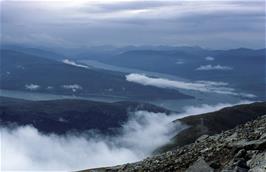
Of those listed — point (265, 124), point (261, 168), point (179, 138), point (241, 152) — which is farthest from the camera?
point (179, 138)

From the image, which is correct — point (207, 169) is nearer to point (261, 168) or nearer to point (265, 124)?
point (261, 168)

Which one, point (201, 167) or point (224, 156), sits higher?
point (224, 156)

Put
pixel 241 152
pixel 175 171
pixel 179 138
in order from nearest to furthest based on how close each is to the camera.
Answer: pixel 241 152 → pixel 175 171 → pixel 179 138

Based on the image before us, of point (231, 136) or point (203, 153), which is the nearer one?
point (203, 153)

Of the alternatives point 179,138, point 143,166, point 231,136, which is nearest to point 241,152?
point 231,136

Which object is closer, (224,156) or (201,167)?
(201,167)

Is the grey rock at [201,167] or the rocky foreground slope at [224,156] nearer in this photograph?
the rocky foreground slope at [224,156]

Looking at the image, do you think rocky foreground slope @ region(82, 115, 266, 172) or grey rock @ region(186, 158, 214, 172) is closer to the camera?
rocky foreground slope @ region(82, 115, 266, 172)
